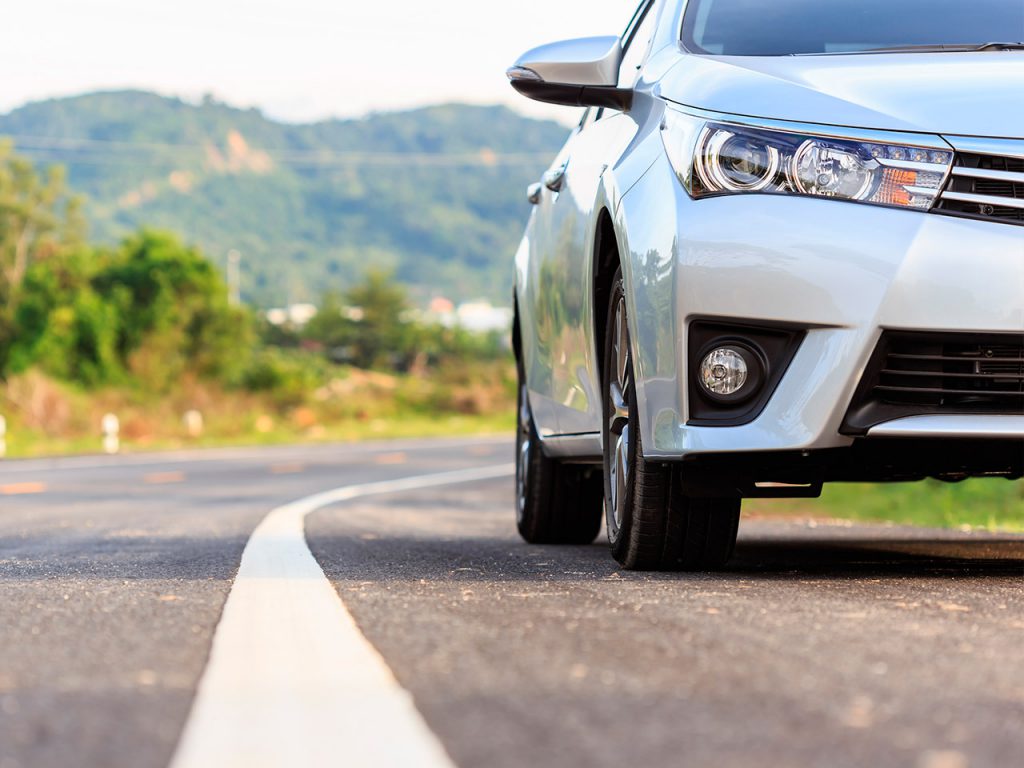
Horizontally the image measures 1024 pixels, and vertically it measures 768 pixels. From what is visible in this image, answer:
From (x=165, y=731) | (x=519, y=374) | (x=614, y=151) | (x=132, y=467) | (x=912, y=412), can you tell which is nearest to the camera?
(x=165, y=731)

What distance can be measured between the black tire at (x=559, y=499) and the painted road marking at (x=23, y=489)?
821cm

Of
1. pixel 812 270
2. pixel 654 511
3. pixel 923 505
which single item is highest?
pixel 812 270

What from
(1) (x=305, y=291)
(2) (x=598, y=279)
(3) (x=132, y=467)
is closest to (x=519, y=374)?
(2) (x=598, y=279)

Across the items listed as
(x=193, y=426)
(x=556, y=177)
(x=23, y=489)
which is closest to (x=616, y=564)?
(x=556, y=177)

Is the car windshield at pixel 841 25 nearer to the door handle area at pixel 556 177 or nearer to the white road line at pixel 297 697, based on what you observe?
the door handle area at pixel 556 177

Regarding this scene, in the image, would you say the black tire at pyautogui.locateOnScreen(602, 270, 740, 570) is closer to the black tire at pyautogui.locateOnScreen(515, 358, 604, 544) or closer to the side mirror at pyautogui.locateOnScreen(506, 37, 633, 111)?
the side mirror at pyautogui.locateOnScreen(506, 37, 633, 111)

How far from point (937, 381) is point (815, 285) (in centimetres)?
41

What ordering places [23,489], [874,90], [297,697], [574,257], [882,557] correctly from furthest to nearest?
[23,489] < [882,557] < [574,257] < [874,90] < [297,697]

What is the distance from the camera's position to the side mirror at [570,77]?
500 centimetres

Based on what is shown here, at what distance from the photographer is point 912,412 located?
4.15 metres

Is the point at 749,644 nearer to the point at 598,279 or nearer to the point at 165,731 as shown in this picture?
the point at 165,731

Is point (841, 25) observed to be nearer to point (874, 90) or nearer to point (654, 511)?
point (874, 90)

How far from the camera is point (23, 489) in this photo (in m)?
15.1

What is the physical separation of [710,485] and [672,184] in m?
0.82
